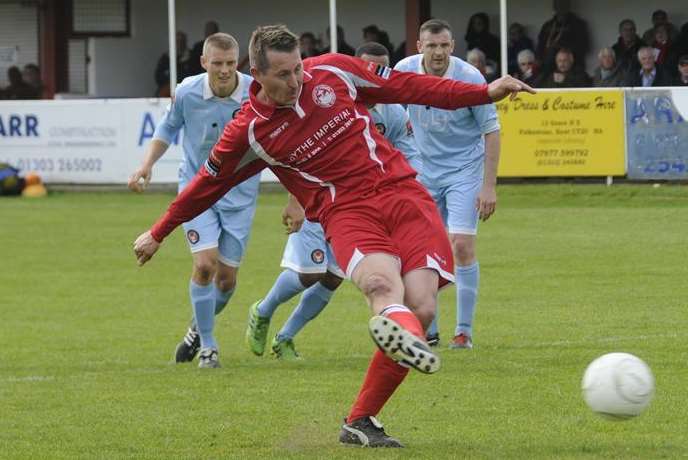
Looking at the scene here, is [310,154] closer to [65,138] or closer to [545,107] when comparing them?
[545,107]

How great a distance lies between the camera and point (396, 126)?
1004 cm

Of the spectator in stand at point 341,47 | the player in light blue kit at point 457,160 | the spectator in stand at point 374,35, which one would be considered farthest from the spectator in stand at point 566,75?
the player in light blue kit at point 457,160

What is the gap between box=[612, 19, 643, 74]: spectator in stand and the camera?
23.1 metres

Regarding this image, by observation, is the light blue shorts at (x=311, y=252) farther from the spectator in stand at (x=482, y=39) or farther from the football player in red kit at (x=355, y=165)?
the spectator in stand at (x=482, y=39)

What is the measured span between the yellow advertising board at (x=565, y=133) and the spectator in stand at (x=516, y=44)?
3.35 meters

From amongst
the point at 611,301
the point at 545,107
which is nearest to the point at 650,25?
the point at 545,107

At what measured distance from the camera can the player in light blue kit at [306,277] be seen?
33.4 feet

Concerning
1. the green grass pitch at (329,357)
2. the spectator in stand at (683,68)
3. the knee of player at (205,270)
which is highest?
the spectator in stand at (683,68)

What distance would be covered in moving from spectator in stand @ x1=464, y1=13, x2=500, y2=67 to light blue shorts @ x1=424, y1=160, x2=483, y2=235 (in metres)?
15.1

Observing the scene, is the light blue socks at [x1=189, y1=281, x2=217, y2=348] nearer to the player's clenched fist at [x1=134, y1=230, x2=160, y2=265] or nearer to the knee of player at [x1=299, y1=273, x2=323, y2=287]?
the knee of player at [x1=299, y1=273, x2=323, y2=287]

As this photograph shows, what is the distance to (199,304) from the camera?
9945mm

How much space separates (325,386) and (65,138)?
655 inches

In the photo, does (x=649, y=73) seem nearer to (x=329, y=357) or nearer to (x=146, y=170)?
(x=329, y=357)

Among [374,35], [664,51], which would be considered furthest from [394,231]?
Answer: [374,35]
